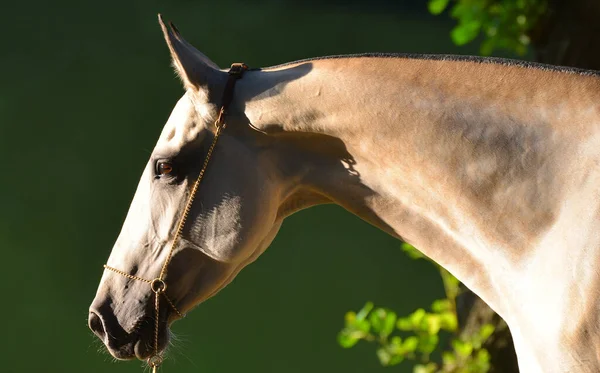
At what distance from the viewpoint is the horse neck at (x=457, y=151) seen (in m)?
1.10

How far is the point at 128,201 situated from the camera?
10.0ft

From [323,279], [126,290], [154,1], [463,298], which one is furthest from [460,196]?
[154,1]

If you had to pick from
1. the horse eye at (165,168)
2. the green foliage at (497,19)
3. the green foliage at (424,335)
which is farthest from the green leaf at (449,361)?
the horse eye at (165,168)

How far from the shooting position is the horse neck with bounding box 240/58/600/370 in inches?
43.4

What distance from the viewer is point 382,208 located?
1.28 m

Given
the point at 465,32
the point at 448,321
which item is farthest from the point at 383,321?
the point at 465,32

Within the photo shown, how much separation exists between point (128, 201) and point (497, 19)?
1.49 meters

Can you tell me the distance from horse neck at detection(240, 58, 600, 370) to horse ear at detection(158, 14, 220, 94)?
2.3 inches

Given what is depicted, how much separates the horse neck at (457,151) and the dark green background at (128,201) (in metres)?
1.81

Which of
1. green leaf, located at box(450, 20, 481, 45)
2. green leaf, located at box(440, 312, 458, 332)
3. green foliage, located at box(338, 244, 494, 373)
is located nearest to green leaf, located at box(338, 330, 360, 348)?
green foliage, located at box(338, 244, 494, 373)

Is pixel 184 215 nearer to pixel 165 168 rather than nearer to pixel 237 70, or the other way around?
pixel 165 168

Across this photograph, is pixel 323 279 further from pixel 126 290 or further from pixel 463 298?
pixel 126 290

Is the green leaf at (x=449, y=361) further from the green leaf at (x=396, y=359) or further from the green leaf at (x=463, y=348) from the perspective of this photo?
the green leaf at (x=396, y=359)

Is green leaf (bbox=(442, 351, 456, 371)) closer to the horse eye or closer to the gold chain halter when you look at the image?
the gold chain halter
